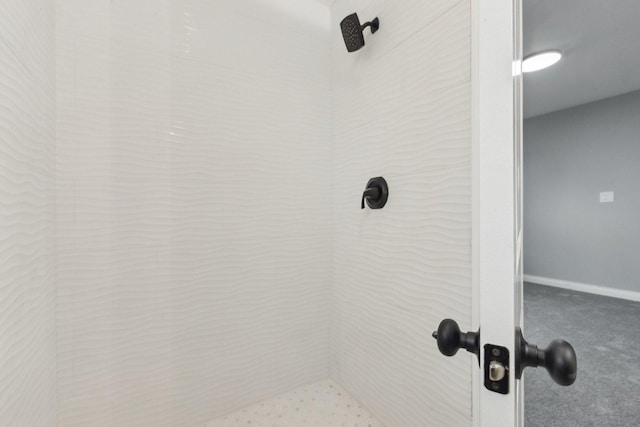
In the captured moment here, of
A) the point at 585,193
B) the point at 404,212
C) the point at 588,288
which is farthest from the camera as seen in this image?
the point at 585,193

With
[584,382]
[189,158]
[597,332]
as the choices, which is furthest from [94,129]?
[597,332]

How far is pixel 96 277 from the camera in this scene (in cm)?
97

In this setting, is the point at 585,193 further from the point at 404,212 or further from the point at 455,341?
the point at 455,341

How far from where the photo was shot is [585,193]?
309 centimetres

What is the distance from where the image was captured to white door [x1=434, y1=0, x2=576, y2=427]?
0.34 meters

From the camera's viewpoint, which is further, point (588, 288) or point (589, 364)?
point (588, 288)

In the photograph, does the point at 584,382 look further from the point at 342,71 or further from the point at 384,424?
the point at 342,71

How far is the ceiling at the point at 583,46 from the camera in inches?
61.7

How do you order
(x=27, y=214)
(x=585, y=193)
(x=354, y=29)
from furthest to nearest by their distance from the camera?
(x=585, y=193) → (x=354, y=29) → (x=27, y=214)

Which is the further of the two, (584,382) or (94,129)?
(584,382)

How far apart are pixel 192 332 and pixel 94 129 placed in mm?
840

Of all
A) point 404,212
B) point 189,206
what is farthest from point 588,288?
point 189,206

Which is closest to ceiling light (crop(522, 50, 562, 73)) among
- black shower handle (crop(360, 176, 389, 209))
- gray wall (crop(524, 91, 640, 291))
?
black shower handle (crop(360, 176, 389, 209))

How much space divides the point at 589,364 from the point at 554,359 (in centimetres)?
206
